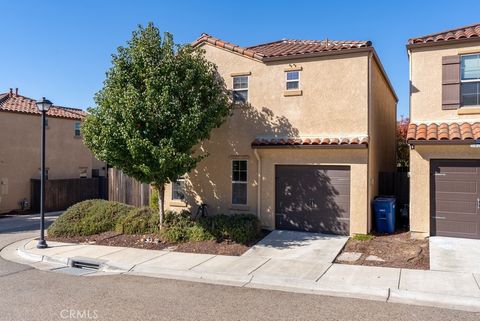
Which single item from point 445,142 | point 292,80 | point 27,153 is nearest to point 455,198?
point 445,142

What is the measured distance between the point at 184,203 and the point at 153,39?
601cm

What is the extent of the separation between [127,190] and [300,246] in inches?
414

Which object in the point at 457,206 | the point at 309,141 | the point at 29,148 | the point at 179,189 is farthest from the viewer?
the point at 29,148

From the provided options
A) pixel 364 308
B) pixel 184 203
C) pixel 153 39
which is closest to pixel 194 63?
pixel 153 39

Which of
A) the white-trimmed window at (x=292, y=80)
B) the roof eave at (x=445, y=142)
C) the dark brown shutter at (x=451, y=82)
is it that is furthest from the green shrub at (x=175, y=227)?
the dark brown shutter at (x=451, y=82)

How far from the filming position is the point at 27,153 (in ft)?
75.8

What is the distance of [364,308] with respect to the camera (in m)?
6.90

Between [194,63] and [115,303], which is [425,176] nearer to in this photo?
[194,63]

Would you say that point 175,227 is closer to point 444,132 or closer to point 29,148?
point 444,132

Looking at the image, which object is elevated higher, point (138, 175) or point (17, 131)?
point (17, 131)

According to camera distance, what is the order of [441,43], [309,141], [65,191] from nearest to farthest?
[441,43] < [309,141] < [65,191]

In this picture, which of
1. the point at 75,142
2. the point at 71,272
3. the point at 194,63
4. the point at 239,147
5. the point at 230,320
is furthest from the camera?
the point at 75,142

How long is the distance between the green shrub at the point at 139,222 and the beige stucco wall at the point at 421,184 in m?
7.98

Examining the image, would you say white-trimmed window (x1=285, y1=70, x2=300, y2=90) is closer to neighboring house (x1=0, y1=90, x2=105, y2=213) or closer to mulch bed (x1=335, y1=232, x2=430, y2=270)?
mulch bed (x1=335, y1=232, x2=430, y2=270)
